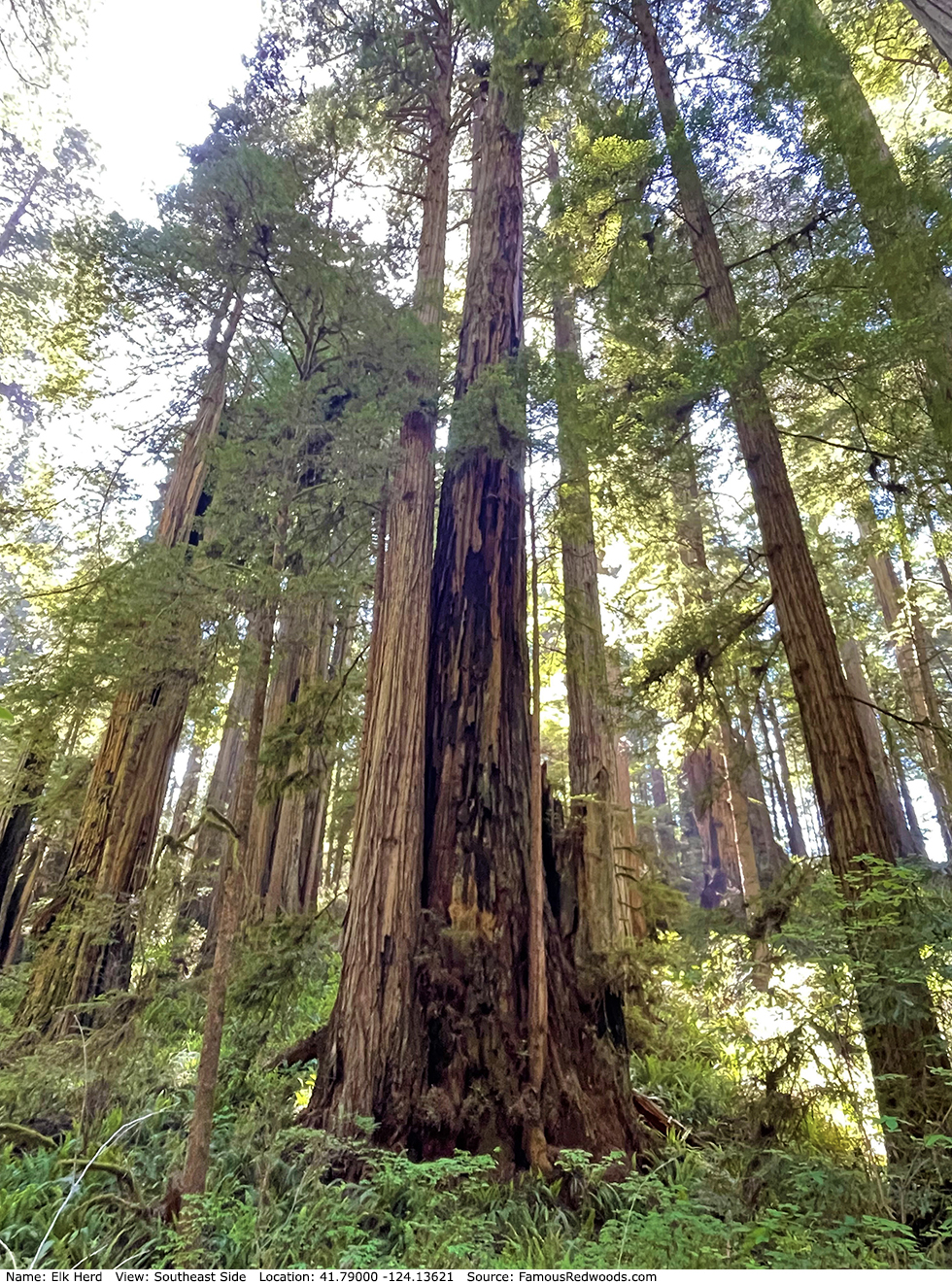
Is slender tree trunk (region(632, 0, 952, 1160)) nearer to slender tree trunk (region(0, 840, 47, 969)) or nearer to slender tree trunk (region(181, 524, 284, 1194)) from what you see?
slender tree trunk (region(181, 524, 284, 1194))

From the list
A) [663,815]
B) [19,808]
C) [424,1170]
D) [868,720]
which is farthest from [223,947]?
[663,815]

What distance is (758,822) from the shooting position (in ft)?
31.0

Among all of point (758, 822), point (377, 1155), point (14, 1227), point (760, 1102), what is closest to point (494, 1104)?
point (377, 1155)

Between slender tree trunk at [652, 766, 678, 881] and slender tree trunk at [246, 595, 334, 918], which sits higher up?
slender tree trunk at [652, 766, 678, 881]

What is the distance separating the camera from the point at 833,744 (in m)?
4.14

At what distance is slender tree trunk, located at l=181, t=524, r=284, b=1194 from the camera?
105 inches

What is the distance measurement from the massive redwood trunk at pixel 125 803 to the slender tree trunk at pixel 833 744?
157 inches

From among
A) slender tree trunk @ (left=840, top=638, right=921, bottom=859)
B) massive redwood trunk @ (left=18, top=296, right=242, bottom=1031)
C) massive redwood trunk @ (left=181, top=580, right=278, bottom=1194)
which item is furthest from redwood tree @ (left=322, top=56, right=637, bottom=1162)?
slender tree trunk @ (left=840, top=638, right=921, bottom=859)

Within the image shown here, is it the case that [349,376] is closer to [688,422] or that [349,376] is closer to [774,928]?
[688,422]

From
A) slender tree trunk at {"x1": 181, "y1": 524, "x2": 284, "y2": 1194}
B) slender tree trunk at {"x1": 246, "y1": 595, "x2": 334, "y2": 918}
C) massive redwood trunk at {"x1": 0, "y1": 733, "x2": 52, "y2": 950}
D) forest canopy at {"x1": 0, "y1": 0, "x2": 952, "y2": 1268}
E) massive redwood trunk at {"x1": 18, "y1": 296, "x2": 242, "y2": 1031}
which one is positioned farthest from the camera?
slender tree trunk at {"x1": 246, "y1": 595, "x2": 334, "y2": 918}

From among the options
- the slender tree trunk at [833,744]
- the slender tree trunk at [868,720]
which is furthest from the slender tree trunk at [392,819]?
the slender tree trunk at [868,720]

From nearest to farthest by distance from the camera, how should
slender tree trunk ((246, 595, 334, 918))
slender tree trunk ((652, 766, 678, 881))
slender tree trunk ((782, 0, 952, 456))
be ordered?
slender tree trunk ((782, 0, 952, 456))
slender tree trunk ((246, 595, 334, 918))
slender tree trunk ((652, 766, 678, 881))

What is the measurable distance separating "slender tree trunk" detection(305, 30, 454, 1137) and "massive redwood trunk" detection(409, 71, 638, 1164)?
169mm

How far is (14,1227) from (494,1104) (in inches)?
88.5
